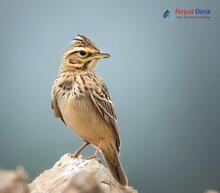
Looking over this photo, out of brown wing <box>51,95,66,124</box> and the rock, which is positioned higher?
brown wing <box>51,95,66,124</box>

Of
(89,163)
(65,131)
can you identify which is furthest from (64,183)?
(65,131)

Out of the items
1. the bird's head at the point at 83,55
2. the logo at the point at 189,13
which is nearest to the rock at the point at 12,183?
the bird's head at the point at 83,55

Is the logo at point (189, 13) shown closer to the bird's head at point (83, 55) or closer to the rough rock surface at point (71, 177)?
the bird's head at point (83, 55)

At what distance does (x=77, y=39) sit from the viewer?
114 inches

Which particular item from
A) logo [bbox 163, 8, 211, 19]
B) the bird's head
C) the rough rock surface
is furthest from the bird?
logo [bbox 163, 8, 211, 19]

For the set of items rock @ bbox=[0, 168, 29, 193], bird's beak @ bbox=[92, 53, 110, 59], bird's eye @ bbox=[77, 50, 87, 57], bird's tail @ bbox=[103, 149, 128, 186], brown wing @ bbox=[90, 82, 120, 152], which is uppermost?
bird's eye @ bbox=[77, 50, 87, 57]

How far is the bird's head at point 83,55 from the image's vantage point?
9.41 feet

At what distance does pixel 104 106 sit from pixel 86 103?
14cm

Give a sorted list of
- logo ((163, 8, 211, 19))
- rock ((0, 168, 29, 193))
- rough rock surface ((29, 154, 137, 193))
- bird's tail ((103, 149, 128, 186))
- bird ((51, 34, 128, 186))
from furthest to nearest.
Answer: logo ((163, 8, 211, 19)) → bird's tail ((103, 149, 128, 186)) → bird ((51, 34, 128, 186)) → rough rock surface ((29, 154, 137, 193)) → rock ((0, 168, 29, 193))

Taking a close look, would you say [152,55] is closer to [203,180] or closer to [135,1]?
[135,1]

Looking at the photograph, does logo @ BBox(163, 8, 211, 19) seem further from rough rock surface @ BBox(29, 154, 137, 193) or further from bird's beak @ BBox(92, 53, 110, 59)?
rough rock surface @ BBox(29, 154, 137, 193)

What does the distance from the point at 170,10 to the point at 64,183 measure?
174 centimetres

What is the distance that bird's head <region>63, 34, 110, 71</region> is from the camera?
113 inches

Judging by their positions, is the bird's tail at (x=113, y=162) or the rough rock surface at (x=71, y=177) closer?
the rough rock surface at (x=71, y=177)
